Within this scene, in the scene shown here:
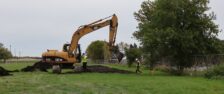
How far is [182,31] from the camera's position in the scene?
52.6 metres

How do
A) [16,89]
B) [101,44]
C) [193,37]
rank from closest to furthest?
[16,89]
[193,37]
[101,44]

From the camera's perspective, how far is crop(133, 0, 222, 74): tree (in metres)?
52.2

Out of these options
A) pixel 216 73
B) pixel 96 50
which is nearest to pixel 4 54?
pixel 96 50

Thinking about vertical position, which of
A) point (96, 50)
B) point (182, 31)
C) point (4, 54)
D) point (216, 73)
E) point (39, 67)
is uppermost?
point (96, 50)

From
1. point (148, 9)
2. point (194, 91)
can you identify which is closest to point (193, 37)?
point (194, 91)

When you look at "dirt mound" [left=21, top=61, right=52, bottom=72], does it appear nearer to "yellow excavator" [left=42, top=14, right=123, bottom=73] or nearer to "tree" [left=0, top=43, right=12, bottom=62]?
"yellow excavator" [left=42, top=14, right=123, bottom=73]

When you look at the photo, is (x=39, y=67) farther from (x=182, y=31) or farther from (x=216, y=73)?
(x=216, y=73)

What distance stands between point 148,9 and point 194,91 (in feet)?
192

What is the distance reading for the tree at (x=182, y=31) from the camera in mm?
52219

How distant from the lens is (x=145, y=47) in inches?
2121

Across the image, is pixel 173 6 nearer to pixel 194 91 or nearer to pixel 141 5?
pixel 194 91

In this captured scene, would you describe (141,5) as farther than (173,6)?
Yes

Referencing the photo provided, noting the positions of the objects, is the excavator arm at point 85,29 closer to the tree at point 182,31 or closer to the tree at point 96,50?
the tree at point 182,31

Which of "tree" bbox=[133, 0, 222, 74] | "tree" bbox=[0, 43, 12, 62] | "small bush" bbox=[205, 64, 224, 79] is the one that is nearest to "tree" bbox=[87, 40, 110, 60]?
"tree" bbox=[0, 43, 12, 62]
